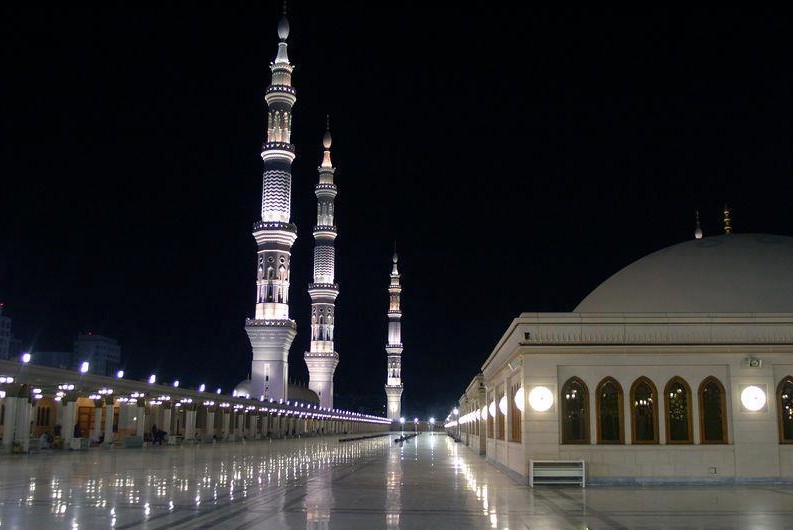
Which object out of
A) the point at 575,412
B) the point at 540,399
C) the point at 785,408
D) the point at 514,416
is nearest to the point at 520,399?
the point at 540,399

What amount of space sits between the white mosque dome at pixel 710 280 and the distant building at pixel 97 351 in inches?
6084

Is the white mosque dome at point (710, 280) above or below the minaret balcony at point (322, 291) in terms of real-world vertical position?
below

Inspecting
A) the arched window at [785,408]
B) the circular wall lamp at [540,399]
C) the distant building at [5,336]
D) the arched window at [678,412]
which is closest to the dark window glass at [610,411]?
the arched window at [678,412]

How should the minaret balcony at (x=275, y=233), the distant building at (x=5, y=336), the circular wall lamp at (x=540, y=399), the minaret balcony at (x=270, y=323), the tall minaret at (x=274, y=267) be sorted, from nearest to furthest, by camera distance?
the circular wall lamp at (x=540, y=399)
the minaret balcony at (x=270, y=323)
the tall minaret at (x=274, y=267)
the minaret balcony at (x=275, y=233)
the distant building at (x=5, y=336)

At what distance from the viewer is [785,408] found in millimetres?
19859

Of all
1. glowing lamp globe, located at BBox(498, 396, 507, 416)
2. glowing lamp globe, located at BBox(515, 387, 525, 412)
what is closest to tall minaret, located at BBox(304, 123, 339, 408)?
glowing lamp globe, located at BBox(498, 396, 507, 416)

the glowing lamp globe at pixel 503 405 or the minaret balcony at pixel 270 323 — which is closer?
the glowing lamp globe at pixel 503 405

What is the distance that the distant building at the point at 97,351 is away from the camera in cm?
16975

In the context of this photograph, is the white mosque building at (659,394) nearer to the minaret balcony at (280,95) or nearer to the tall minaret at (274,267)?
the tall minaret at (274,267)

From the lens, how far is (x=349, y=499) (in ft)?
51.0

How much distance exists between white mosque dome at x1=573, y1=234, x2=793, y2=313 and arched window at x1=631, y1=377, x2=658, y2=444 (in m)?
3.78

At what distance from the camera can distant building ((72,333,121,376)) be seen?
557 ft

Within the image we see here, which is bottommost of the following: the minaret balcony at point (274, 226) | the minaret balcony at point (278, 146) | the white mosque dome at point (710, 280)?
the white mosque dome at point (710, 280)

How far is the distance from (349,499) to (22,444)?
22.1 meters
